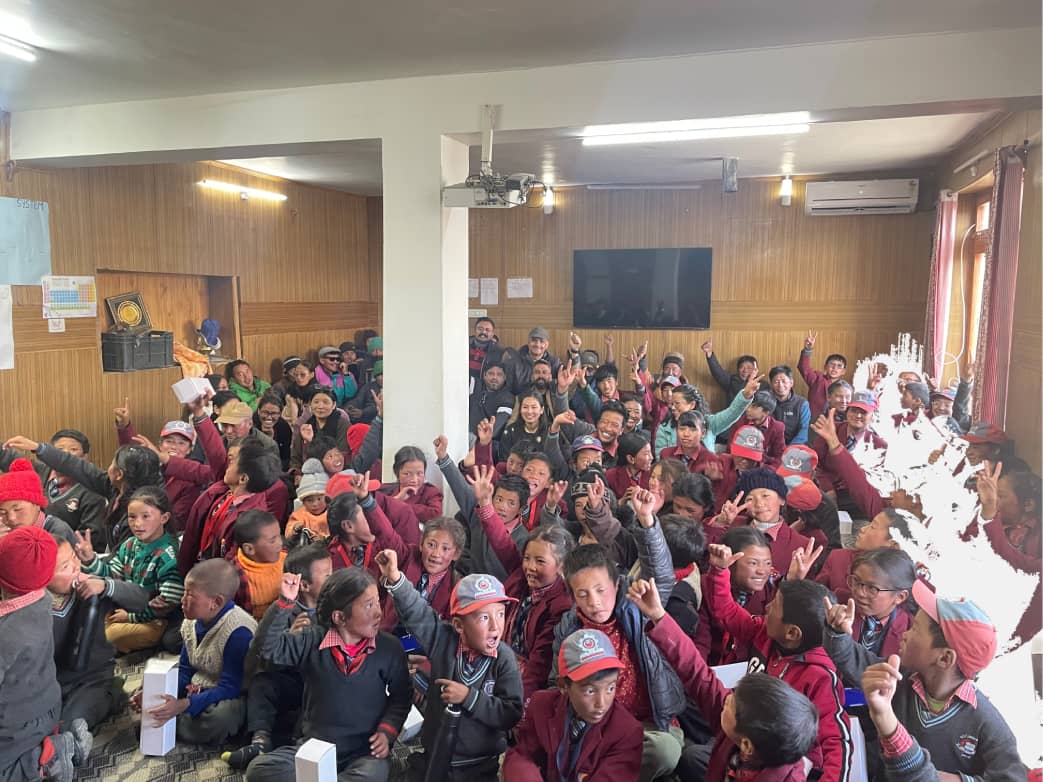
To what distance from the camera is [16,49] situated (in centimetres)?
328

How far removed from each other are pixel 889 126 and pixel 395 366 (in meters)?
3.60

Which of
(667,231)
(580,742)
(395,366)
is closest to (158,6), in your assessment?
(395,366)

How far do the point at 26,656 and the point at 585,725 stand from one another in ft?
5.16

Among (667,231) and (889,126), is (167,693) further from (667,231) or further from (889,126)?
(667,231)

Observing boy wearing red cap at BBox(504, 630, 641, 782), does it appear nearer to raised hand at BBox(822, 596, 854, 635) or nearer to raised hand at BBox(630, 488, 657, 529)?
raised hand at BBox(630, 488, 657, 529)

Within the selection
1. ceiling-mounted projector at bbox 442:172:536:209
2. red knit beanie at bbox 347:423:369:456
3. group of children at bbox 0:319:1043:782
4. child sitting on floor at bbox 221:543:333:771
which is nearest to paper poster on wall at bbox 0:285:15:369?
group of children at bbox 0:319:1043:782

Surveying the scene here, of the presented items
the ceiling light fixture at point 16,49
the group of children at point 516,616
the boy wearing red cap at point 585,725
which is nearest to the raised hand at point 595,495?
the group of children at point 516,616

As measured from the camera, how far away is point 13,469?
9.99ft

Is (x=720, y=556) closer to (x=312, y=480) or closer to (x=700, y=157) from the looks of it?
(x=312, y=480)

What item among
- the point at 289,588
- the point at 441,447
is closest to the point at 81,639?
the point at 289,588

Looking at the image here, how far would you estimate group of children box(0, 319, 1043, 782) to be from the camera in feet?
5.99

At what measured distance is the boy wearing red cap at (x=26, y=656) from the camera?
2076mm

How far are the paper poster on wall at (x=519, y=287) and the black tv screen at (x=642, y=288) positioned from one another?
1.65 ft

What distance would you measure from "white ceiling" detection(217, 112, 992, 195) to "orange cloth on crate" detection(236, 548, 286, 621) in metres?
2.71
